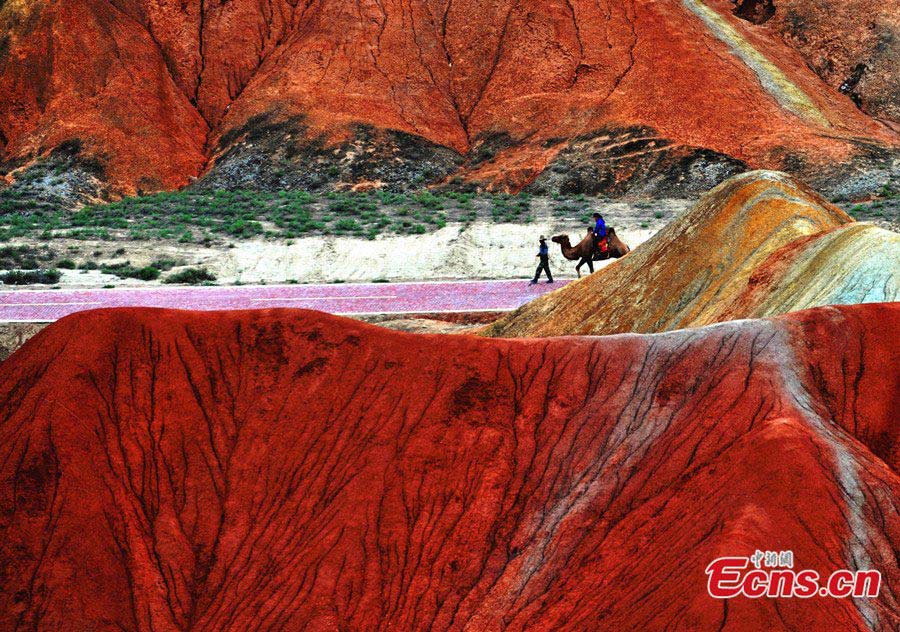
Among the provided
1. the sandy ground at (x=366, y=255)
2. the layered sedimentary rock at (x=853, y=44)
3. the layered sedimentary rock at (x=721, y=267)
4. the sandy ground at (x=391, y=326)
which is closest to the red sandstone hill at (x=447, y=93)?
the layered sedimentary rock at (x=853, y=44)

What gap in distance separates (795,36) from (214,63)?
90.0 ft

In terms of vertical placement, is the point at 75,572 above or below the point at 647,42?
below

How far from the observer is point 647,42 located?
5006cm

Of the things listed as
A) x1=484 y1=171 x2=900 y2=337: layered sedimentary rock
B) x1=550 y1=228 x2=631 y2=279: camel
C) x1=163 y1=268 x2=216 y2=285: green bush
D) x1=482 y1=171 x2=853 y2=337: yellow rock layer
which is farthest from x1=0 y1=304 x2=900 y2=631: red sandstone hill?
x1=163 y1=268 x2=216 y2=285: green bush

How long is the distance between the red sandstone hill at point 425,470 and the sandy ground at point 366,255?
748 inches

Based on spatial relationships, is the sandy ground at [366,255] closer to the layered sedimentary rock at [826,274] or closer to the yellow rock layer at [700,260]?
the yellow rock layer at [700,260]

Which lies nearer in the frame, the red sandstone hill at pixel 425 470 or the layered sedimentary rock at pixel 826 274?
the red sandstone hill at pixel 425 470

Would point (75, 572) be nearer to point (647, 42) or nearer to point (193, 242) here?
point (193, 242)

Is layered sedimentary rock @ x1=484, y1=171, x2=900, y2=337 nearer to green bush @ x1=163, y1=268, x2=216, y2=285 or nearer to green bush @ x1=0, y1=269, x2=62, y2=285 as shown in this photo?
green bush @ x1=163, y1=268, x2=216, y2=285

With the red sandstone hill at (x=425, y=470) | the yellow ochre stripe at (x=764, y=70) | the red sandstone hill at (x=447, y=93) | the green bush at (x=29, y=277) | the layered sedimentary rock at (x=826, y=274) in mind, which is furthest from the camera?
the yellow ochre stripe at (x=764, y=70)

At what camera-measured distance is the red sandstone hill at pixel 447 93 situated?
44938 mm

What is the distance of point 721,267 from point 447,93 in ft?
111

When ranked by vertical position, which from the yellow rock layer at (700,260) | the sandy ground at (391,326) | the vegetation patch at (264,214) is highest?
the yellow rock layer at (700,260)

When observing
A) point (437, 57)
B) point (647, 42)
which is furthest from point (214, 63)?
point (647, 42)
